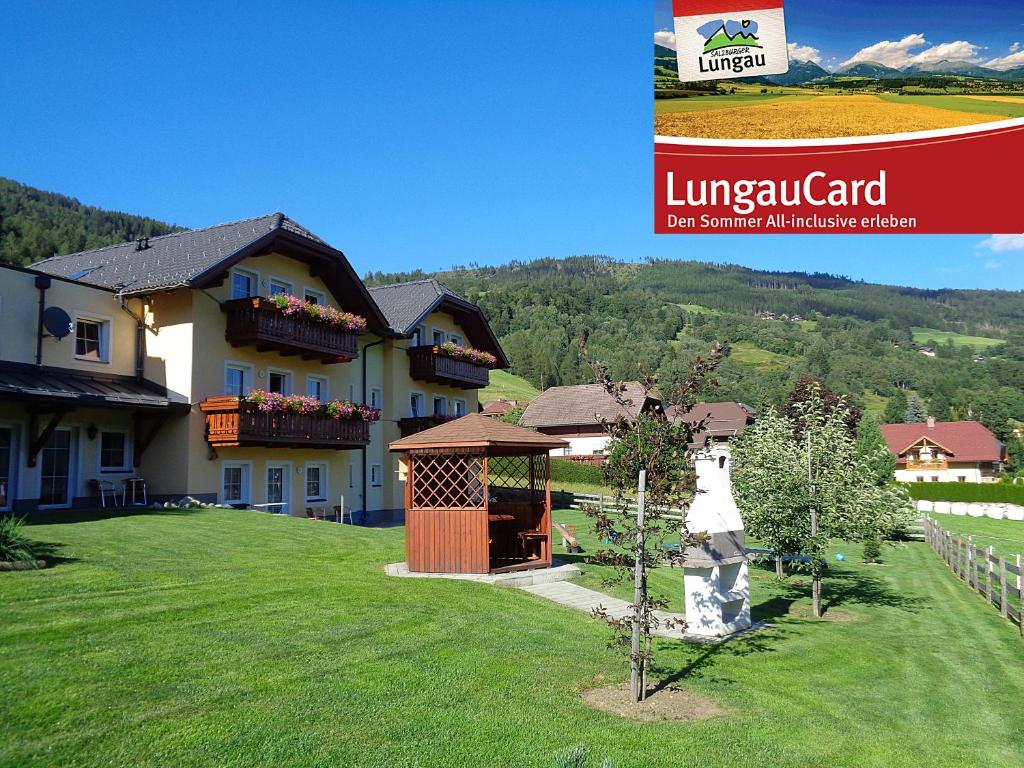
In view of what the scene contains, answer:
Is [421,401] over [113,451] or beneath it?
over

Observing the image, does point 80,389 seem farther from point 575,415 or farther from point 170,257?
point 575,415

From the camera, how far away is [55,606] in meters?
9.83

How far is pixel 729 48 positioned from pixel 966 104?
403 cm

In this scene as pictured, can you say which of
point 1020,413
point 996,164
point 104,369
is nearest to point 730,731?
point 996,164

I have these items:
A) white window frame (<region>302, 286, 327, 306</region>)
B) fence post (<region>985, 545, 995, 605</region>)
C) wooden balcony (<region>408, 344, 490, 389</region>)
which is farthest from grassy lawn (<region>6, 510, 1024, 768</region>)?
wooden balcony (<region>408, 344, 490, 389</region>)

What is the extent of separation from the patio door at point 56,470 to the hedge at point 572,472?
31.9 metres

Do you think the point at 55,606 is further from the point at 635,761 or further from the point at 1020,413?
the point at 1020,413

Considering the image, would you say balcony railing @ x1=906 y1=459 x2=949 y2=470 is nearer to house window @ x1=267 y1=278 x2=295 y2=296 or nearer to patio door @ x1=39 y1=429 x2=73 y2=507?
house window @ x1=267 y1=278 x2=295 y2=296

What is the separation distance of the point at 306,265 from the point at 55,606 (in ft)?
65.4

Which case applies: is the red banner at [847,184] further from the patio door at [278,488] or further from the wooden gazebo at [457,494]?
the patio door at [278,488]

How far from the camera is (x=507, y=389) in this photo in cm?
12394

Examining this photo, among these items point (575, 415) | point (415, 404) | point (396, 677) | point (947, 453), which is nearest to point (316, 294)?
point (415, 404)

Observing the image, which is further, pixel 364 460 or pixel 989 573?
pixel 364 460

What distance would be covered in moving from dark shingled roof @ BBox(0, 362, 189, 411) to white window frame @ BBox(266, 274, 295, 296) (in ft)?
16.8
